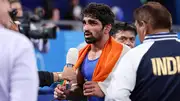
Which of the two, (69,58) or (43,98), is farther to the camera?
(43,98)

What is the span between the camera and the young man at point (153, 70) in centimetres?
334

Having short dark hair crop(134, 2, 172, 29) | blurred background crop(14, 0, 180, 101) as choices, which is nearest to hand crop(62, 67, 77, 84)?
short dark hair crop(134, 2, 172, 29)

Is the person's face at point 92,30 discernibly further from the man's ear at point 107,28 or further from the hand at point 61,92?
the hand at point 61,92

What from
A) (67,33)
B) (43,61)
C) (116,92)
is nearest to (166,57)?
(116,92)

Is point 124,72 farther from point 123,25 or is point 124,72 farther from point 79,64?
point 123,25

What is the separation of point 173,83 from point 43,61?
18.3 ft

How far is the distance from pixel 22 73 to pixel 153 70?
1.10 metres

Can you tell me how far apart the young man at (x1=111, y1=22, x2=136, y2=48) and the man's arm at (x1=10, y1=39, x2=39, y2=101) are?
2.50 metres

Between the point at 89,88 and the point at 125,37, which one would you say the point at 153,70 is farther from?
the point at 125,37

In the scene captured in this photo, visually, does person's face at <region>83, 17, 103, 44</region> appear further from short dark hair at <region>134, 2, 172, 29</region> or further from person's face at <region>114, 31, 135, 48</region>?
person's face at <region>114, 31, 135, 48</region>

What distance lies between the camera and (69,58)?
4.09 meters

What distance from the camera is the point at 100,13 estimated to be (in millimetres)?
4188

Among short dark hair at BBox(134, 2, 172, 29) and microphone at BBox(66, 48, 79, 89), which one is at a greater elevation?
short dark hair at BBox(134, 2, 172, 29)

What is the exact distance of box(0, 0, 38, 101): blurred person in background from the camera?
251 cm
